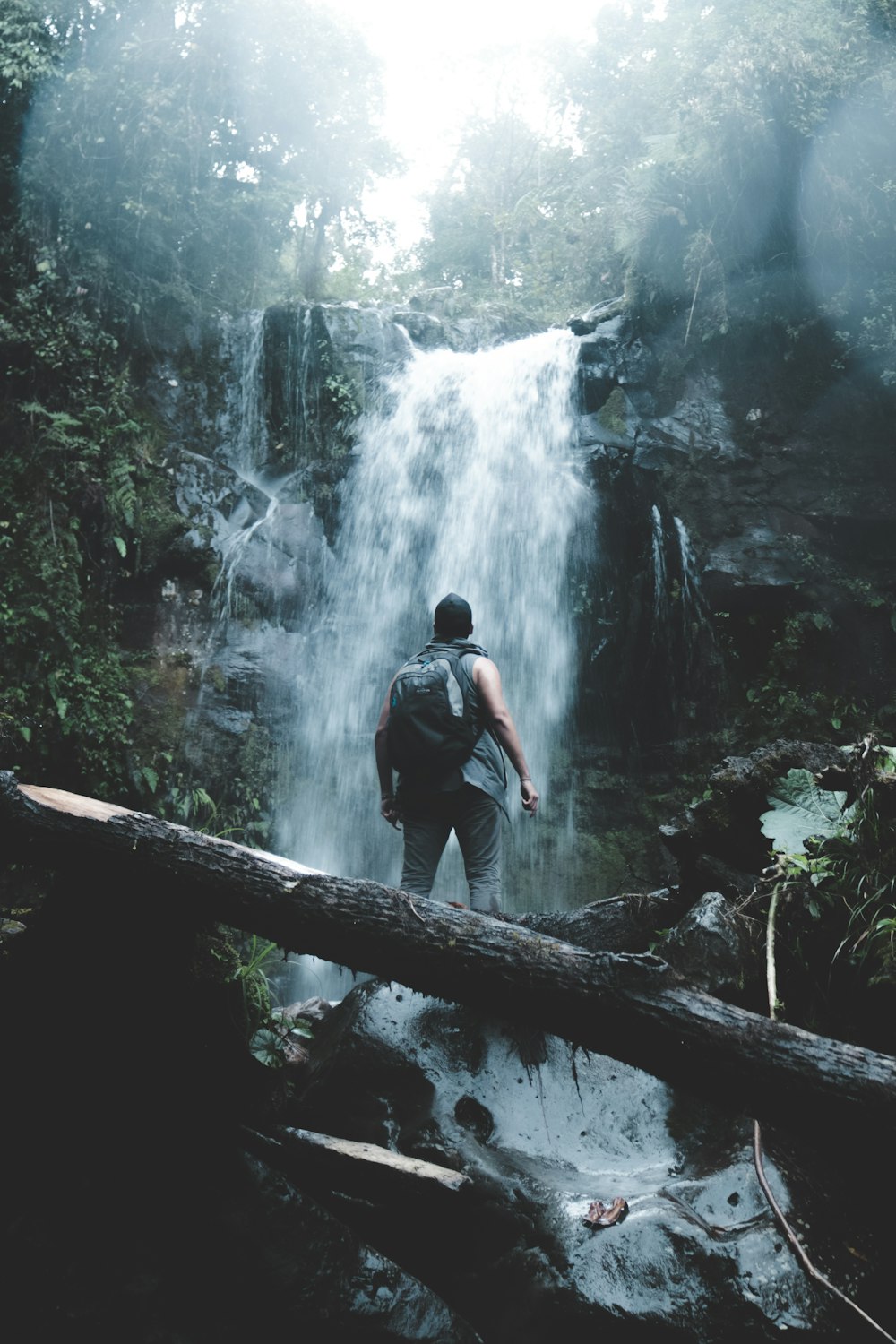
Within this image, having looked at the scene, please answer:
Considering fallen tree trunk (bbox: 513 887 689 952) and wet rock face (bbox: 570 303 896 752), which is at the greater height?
wet rock face (bbox: 570 303 896 752)

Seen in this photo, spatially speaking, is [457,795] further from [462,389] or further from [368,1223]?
[462,389]

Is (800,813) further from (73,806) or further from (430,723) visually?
(73,806)

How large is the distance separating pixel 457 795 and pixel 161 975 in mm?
1934

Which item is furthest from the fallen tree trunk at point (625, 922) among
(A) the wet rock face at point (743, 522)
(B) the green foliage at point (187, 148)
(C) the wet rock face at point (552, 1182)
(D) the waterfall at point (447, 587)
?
(B) the green foliage at point (187, 148)

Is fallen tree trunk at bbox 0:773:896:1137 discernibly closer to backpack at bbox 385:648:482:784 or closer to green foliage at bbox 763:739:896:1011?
green foliage at bbox 763:739:896:1011

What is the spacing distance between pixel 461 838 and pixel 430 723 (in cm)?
70

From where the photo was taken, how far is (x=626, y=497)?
9.48 meters

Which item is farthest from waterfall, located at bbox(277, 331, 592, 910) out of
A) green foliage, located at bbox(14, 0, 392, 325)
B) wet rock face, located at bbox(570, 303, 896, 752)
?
green foliage, located at bbox(14, 0, 392, 325)

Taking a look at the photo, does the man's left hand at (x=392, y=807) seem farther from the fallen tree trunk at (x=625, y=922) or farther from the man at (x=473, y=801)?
the fallen tree trunk at (x=625, y=922)

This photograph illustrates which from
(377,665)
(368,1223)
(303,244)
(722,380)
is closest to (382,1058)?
(368,1223)

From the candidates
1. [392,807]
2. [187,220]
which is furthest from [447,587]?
[187,220]

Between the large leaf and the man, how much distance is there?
1.32 metres

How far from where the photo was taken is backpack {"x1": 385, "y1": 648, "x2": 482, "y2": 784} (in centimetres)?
428

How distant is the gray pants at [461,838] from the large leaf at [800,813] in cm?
153
